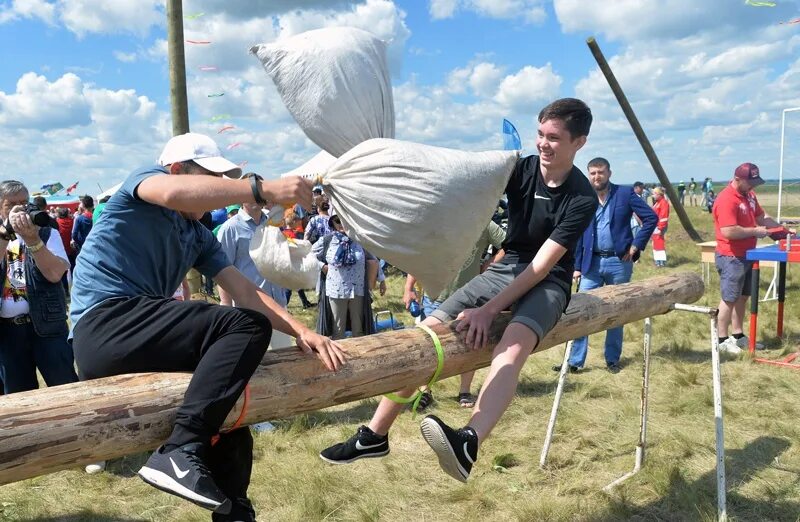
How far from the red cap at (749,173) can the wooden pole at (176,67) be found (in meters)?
6.01

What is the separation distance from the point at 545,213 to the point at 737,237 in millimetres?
4488

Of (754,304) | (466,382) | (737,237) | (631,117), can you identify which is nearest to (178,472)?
(466,382)

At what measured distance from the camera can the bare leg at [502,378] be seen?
274cm

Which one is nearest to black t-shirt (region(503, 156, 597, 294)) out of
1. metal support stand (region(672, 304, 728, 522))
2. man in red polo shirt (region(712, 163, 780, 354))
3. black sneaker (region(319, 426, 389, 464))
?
black sneaker (region(319, 426, 389, 464))

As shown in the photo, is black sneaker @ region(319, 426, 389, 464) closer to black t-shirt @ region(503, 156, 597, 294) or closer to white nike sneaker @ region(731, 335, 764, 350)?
black t-shirt @ region(503, 156, 597, 294)

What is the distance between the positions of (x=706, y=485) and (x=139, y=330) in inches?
140

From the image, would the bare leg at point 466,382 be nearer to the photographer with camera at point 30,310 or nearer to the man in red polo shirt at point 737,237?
the photographer with camera at point 30,310

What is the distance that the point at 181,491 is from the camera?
201cm

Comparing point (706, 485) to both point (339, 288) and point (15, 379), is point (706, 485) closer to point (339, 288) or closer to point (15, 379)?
point (339, 288)

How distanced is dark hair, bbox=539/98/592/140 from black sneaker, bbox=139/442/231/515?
86.7 inches

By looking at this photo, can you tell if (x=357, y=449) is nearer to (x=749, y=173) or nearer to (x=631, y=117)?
(x=749, y=173)

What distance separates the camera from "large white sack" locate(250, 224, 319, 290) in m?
4.66

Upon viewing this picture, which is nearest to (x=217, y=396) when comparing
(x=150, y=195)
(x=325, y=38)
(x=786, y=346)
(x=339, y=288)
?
(x=150, y=195)

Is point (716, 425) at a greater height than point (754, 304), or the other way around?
point (754, 304)
